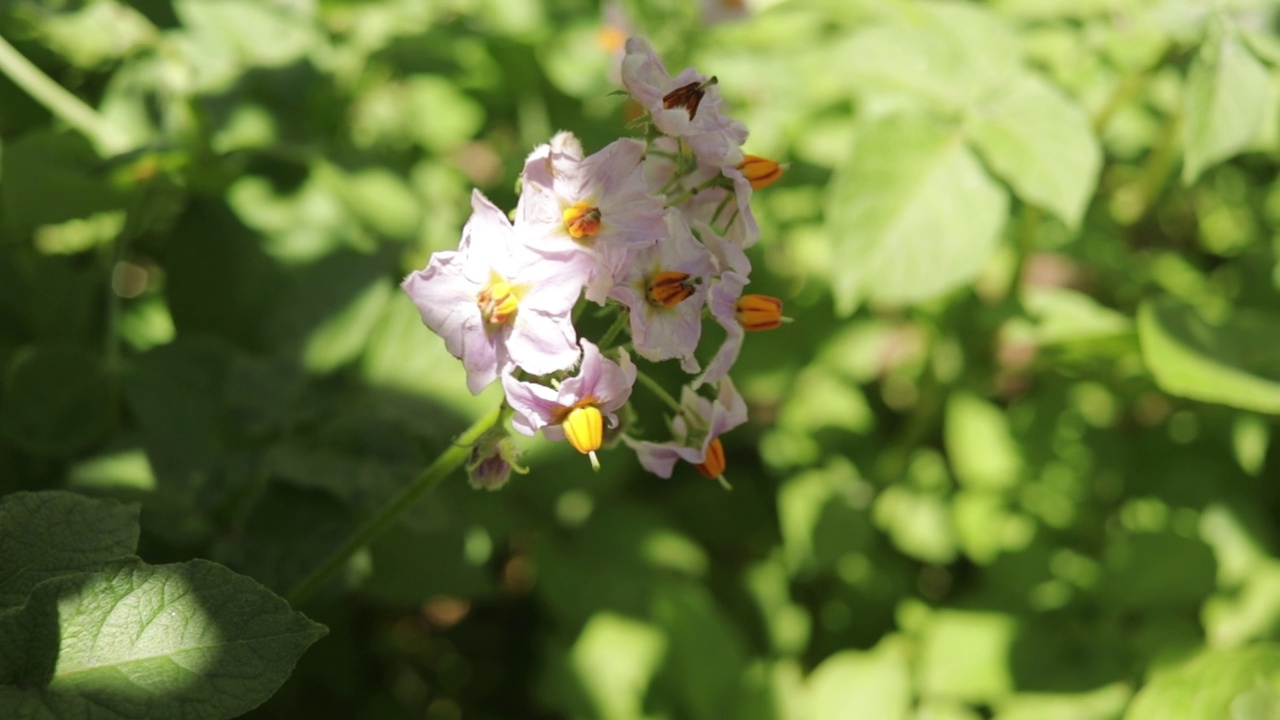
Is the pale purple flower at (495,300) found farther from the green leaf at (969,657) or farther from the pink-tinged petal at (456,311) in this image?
the green leaf at (969,657)

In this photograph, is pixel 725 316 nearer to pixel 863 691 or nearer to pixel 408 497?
pixel 408 497

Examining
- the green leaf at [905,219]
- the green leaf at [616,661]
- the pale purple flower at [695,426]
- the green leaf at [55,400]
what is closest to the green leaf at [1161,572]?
Answer: the green leaf at [905,219]

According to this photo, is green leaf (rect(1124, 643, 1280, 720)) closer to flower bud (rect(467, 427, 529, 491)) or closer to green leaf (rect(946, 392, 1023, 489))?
green leaf (rect(946, 392, 1023, 489))

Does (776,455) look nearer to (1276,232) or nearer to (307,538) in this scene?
(307,538)

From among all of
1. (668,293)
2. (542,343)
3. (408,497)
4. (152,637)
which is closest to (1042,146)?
(668,293)

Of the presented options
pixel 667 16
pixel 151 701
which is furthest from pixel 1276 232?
pixel 151 701

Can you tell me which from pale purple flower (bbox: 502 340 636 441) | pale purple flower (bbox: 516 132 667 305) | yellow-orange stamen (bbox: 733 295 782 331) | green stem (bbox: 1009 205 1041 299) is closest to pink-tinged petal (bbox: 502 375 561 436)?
pale purple flower (bbox: 502 340 636 441)
